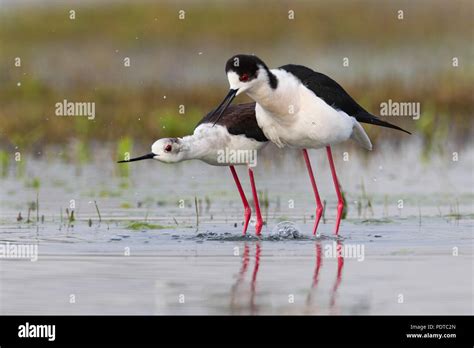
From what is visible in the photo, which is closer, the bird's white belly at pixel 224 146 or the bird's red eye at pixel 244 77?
the bird's red eye at pixel 244 77

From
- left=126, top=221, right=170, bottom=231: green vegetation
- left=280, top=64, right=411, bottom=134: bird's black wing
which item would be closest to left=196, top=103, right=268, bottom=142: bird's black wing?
left=280, top=64, right=411, bottom=134: bird's black wing

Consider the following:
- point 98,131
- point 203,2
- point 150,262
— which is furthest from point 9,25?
point 150,262

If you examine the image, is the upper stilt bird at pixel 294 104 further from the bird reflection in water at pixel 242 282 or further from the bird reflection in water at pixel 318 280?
the bird reflection in water at pixel 242 282

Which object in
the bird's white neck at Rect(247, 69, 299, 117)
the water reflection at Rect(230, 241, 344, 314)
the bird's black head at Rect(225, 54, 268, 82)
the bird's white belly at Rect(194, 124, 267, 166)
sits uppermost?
the bird's black head at Rect(225, 54, 268, 82)

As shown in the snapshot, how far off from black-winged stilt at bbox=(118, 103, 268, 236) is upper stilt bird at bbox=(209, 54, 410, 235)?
390 millimetres

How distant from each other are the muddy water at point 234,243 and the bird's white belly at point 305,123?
79 centimetres

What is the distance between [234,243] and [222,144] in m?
1.23

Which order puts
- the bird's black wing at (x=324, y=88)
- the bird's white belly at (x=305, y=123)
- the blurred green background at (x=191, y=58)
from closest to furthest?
the bird's white belly at (x=305, y=123), the bird's black wing at (x=324, y=88), the blurred green background at (x=191, y=58)

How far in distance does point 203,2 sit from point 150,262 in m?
19.6

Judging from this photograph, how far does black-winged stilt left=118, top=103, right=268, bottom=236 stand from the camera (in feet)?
36.4

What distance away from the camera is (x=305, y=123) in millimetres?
10617

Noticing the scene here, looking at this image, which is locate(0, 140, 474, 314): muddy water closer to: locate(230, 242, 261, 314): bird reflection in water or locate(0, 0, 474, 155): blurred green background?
locate(230, 242, 261, 314): bird reflection in water

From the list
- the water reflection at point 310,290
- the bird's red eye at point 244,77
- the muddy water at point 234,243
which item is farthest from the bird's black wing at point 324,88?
the water reflection at point 310,290

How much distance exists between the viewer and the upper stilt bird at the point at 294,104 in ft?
33.4
